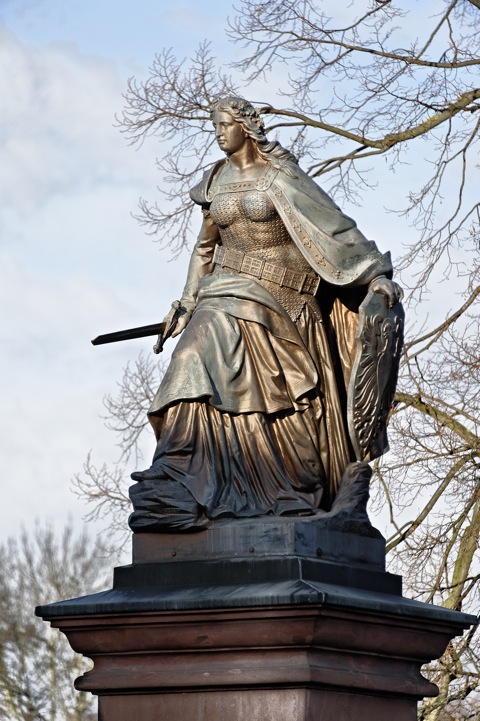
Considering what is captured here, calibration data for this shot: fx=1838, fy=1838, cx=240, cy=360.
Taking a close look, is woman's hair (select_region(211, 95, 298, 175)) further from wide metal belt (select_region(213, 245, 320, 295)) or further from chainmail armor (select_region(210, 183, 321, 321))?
wide metal belt (select_region(213, 245, 320, 295))

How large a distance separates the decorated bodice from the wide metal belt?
0.02 meters

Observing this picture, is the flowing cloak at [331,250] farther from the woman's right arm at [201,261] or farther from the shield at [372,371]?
the woman's right arm at [201,261]

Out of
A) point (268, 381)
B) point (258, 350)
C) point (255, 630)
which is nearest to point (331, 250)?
point (258, 350)

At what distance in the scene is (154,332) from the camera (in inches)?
343

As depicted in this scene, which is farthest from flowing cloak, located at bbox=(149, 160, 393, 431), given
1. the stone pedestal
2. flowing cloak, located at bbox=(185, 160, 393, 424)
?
the stone pedestal

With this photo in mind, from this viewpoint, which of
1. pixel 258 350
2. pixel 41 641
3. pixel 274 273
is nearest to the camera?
pixel 258 350

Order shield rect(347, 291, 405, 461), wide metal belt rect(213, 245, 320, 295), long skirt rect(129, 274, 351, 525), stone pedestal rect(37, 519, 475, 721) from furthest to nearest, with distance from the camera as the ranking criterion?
wide metal belt rect(213, 245, 320, 295) < shield rect(347, 291, 405, 461) < long skirt rect(129, 274, 351, 525) < stone pedestal rect(37, 519, 475, 721)

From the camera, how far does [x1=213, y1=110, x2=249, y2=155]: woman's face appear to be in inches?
334

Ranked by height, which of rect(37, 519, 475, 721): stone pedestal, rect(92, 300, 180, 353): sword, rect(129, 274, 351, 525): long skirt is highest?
rect(92, 300, 180, 353): sword

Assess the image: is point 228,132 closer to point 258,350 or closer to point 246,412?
point 258,350

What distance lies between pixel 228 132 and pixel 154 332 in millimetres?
1014

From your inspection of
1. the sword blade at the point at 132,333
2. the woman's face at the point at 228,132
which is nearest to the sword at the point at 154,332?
the sword blade at the point at 132,333

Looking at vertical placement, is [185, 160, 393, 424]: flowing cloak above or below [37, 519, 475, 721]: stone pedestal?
above

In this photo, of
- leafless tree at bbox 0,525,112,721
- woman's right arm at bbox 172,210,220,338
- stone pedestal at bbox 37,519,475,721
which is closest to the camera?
stone pedestal at bbox 37,519,475,721
